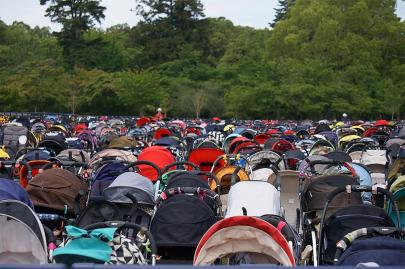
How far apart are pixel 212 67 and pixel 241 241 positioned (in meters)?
53.9

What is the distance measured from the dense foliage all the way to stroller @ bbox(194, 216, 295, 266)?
1573 inches

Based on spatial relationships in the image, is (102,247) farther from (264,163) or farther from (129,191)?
(264,163)

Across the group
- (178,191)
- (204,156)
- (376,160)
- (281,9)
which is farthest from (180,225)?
(281,9)

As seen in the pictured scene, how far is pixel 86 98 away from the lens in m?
48.5

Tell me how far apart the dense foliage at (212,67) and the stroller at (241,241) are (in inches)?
Answer: 1573

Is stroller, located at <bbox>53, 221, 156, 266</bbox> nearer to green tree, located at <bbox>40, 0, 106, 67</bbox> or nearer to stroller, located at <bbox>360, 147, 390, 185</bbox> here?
stroller, located at <bbox>360, 147, 390, 185</bbox>

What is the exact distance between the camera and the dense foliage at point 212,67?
4609 centimetres

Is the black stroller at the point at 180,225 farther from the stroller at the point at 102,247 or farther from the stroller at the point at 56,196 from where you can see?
the stroller at the point at 56,196

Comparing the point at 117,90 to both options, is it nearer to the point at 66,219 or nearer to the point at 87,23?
the point at 87,23

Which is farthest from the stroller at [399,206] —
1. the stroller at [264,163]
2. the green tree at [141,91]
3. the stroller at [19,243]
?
the green tree at [141,91]

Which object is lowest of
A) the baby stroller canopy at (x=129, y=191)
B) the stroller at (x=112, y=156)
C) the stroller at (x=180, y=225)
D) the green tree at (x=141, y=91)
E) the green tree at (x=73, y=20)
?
the stroller at (x=180, y=225)

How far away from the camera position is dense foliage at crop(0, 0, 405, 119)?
46.1 meters

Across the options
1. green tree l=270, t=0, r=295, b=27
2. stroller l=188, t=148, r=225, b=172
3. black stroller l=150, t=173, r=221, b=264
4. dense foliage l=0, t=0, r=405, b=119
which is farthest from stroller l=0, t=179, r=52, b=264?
green tree l=270, t=0, r=295, b=27

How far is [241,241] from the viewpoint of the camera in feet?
16.0
